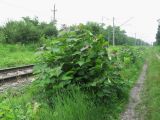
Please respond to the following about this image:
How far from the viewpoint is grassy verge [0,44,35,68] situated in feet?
59.8

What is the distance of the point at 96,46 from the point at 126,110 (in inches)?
78.1

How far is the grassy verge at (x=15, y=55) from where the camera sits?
1822cm

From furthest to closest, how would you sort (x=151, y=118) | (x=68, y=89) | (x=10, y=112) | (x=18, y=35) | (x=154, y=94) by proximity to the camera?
(x=18, y=35)
(x=154, y=94)
(x=151, y=118)
(x=68, y=89)
(x=10, y=112)

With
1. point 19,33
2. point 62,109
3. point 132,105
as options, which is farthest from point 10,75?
point 19,33

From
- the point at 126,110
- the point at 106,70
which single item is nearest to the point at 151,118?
the point at 126,110

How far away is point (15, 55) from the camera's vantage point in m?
22.9

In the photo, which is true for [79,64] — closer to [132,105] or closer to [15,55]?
[132,105]

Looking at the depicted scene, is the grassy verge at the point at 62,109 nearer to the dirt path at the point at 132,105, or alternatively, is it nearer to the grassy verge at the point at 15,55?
the dirt path at the point at 132,105

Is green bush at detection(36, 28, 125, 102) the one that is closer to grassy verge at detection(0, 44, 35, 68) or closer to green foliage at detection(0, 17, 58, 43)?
grassy verge at detection(0, 44, 35, 68)

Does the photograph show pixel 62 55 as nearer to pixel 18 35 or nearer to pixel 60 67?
pixel 60 67

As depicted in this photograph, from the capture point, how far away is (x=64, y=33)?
21.7ft

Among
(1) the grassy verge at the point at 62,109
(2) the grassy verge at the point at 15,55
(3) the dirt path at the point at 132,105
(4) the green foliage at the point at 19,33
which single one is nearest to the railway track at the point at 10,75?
(2) the grassy verge at the point at 15,55

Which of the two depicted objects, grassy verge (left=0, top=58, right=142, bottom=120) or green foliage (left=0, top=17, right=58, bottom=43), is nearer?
grassy verge (left=0, top=58, right=142, bottom=120)

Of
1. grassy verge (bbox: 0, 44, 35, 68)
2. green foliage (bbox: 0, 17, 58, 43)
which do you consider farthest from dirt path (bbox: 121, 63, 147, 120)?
green foliage (bbox: 0, 17, 58, 43)
